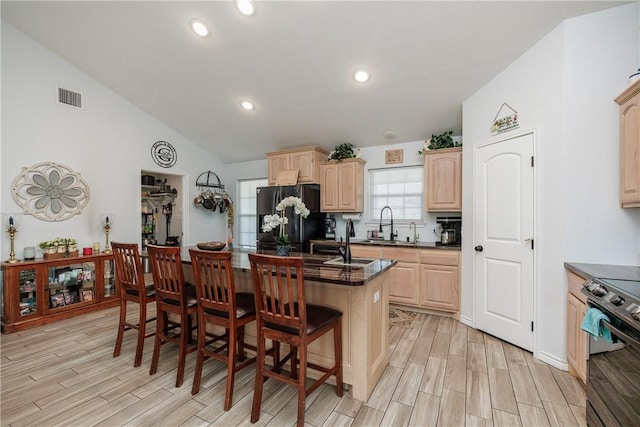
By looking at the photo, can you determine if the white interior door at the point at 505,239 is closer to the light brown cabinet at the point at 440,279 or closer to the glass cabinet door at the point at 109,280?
the light brown cabinet at the point at 440,279

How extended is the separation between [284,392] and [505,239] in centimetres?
255

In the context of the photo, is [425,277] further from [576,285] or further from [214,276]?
[214,276]

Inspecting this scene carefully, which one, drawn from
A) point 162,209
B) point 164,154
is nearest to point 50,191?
point 164,154

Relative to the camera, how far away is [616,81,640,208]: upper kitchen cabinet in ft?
6.53

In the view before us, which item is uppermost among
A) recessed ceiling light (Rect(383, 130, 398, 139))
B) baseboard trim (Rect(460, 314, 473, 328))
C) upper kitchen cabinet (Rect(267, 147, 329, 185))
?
recessed ceiling light (Rect(383, 130, 398, 139))

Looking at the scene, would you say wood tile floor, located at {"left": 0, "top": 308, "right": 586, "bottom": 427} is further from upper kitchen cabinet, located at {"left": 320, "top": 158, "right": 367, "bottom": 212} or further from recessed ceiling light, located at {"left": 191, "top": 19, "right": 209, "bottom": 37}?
recessed ceiling light, located at {"left": 191, "top": 19, "right": 209, "bottom": 37}

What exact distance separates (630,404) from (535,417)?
688mm

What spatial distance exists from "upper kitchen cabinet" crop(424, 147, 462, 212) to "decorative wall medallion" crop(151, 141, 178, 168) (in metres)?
4.39

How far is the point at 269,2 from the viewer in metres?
2.64

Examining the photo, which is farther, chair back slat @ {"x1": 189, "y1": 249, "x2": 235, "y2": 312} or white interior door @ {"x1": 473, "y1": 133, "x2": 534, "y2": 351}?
white interior door @ {"x1": 473, "y1": 133, "x2": 534, "y2": 351}

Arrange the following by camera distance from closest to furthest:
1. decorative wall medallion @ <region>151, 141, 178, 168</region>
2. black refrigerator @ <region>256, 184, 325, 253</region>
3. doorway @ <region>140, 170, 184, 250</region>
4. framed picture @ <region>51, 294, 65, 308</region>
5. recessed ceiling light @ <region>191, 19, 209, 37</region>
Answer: recessed ceiling light @ <region>191, 19, 209, 37</region>, framed picture @ <region>51, 294, 65, 308</region>, black refrigerator @ <region>256, 184, 325, 253</region>, decorative wall medallion @ <region>151, 141, 178, 168</region>, doorway @ <region>140, 170, 184, 250</region>

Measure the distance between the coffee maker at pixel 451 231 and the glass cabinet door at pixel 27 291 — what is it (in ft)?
17.1

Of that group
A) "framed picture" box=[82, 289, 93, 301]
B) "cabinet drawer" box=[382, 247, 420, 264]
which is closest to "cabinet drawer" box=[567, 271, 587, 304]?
"cabinet drawer" box=[382, 247, 420, 264]

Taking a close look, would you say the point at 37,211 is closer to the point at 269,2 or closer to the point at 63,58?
the point at 63,58
